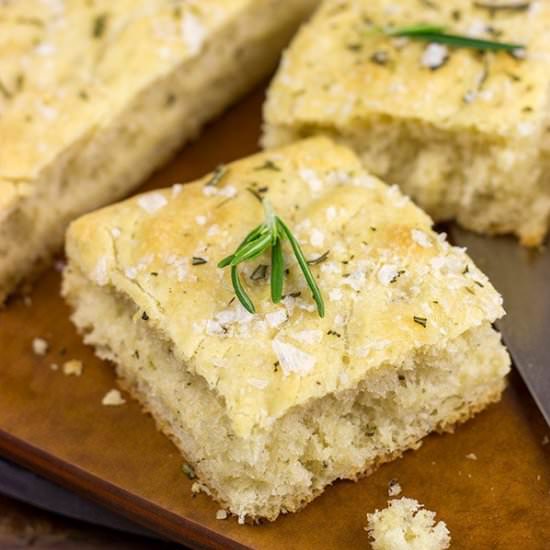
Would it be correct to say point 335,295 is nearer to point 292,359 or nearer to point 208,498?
point 292,359

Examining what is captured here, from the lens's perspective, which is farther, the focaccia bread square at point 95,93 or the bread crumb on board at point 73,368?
the focaccia bread square at point 95,93

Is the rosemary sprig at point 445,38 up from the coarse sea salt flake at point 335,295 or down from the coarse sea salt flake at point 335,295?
up

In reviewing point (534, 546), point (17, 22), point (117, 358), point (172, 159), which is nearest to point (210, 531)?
point (117, 358)

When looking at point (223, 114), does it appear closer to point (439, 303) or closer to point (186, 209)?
point (186, 209)

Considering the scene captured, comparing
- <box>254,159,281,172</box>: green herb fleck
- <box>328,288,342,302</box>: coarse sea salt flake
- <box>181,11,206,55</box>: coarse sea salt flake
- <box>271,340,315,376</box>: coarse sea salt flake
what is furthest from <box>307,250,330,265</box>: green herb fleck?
<box>181,11,206,55</box>: coarse sea salt flake

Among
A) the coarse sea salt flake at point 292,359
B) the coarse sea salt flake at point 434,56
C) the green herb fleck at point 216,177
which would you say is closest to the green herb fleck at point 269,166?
the green herb fleck at point 216,177

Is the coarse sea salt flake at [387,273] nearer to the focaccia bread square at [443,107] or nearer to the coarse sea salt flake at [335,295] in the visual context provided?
the coarse sea salt flake at [335,295]

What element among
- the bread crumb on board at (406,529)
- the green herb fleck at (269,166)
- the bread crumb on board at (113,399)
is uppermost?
the green herb fleck at (269,166)
